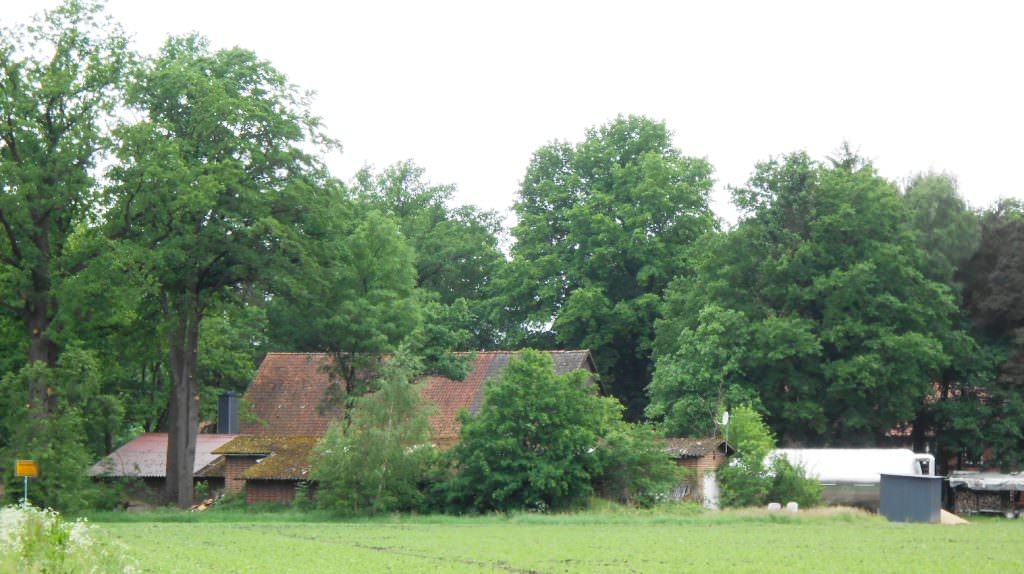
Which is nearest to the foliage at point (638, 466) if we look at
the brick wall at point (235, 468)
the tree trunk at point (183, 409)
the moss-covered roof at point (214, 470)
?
the brick wall at point (235, 468)

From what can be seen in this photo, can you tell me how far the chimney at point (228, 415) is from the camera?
58.1 meters

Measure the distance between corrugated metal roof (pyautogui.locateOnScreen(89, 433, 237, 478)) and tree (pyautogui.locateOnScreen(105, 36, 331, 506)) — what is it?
5793mm

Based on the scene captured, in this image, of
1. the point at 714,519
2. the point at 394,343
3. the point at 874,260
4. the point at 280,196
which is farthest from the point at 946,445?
the point at 280,196

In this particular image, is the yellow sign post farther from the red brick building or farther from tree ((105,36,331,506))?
the red brick building

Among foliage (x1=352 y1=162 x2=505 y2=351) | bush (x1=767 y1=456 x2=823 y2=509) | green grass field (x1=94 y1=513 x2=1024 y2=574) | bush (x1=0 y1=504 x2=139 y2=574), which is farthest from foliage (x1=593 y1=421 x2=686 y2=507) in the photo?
bush (x1=0 y1=504 x2=139 y2=574)

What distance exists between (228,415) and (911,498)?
32.3 m

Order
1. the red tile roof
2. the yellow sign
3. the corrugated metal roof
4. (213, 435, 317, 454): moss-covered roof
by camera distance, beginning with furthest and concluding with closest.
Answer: the red tile roof
the corrugated metal roof
(213, 435, 317, 454): moss-covered roof
the yellow sign

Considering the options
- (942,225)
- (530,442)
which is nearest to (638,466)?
(530,442)

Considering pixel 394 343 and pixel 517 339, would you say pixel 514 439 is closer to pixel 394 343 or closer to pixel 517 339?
pixel 394 343

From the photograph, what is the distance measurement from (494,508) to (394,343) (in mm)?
10587

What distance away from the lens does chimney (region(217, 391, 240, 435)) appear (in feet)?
190

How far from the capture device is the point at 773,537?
104 feet

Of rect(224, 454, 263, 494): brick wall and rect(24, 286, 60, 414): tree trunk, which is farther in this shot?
rect(224, 454, 263, 494): brick wall

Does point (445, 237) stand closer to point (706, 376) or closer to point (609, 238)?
point (609, 238)
